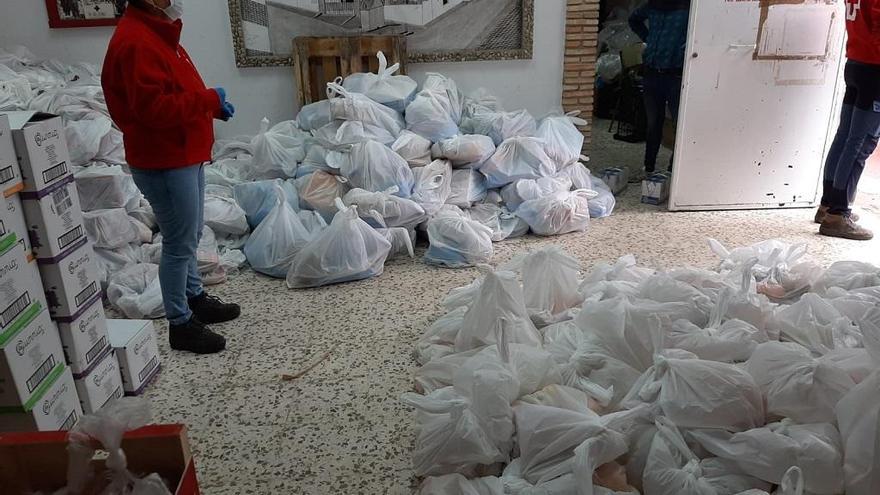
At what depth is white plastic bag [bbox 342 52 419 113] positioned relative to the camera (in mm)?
3760

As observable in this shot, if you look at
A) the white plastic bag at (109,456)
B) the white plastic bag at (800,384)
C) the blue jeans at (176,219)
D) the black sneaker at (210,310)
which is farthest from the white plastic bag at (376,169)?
the white plastic bag at (109,456)

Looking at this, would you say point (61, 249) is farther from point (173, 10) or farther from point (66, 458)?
point (66, 458)

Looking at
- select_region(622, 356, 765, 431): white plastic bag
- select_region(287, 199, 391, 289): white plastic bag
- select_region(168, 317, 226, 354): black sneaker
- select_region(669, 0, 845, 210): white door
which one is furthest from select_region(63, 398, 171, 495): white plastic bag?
select_region(669, 0, 845, 210): white door

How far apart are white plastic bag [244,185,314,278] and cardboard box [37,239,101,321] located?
1169mm

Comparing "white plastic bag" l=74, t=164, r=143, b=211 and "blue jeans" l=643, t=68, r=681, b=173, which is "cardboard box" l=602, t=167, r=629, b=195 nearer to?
"blue jeans" l=643, t=68, r=681, b=173

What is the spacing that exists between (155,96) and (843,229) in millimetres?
3380

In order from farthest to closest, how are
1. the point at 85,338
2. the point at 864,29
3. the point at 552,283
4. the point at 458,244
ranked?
the point at 458,244
the point at 864,29
the point at 552,283
the point at 85,338

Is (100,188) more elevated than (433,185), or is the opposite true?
(100,188)

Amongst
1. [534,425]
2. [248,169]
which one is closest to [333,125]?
[248,169]

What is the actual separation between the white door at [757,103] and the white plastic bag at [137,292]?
2.92 metres

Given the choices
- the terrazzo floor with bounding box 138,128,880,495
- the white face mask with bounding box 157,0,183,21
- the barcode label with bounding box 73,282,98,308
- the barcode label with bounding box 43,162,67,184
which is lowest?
the terrazzo floor with bounding box 138,128,880,495

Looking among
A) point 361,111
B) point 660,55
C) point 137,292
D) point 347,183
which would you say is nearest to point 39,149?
point 137,292

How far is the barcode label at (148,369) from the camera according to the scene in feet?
7.47

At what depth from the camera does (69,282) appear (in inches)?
74.9
